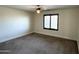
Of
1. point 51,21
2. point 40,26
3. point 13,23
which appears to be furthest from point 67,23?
point 13,23

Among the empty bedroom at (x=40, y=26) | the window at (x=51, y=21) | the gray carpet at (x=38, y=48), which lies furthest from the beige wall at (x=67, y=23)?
the gray carpet at (x=38, y=48)

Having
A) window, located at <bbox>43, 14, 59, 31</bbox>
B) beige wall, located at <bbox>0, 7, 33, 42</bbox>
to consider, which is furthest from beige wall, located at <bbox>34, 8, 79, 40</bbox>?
beige wall, located at <bbox>0, 7, 33, 42</bbox>

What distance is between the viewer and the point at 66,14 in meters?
5.20

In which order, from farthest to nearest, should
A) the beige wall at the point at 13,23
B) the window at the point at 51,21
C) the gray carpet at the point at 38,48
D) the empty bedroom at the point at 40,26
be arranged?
the window at the point at 51,21, the beige wall at the point at 13,23, the empty bedroom at the point at 40,26, the gray carpet at the point at 38,48

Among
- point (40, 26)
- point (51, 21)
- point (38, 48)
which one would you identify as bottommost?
point (38, 48)

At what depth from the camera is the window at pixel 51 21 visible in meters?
5.83

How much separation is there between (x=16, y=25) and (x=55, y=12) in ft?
9.96

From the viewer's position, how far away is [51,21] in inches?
243

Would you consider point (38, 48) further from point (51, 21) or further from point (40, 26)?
point (40, 26)

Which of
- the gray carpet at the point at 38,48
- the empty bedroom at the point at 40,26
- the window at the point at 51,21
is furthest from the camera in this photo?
the window at the point at 51,21

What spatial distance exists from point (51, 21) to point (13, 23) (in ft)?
9.60

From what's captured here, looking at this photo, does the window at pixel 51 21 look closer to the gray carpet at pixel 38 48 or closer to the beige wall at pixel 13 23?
the beige wall at pixel 13 23

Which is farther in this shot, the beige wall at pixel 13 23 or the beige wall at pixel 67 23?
the beige wall at pixel 67 23
